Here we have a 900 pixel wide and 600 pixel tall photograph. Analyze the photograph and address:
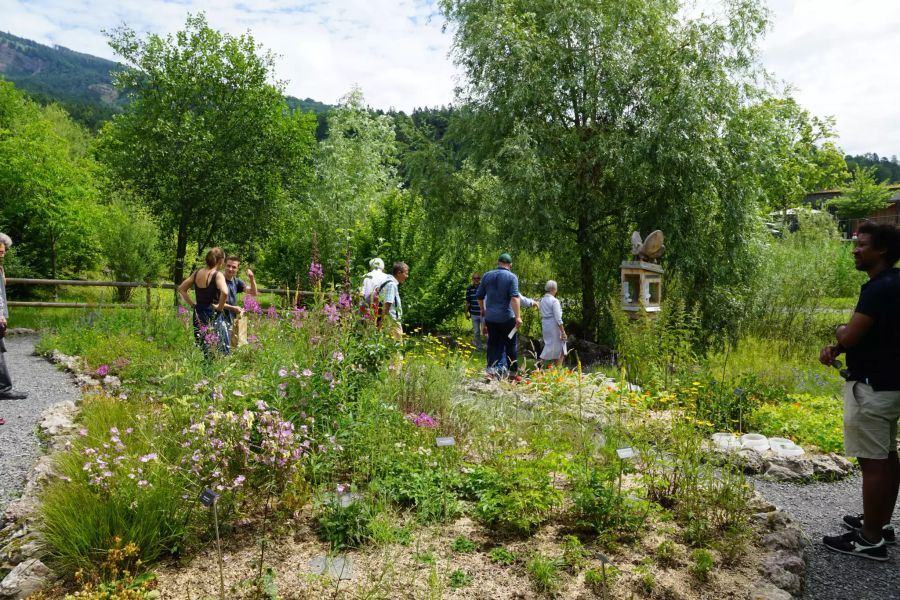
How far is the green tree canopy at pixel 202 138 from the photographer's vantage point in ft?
A: 57.7

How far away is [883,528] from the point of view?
3.78 metres

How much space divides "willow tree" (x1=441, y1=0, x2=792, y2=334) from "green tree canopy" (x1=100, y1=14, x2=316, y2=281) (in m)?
7.99

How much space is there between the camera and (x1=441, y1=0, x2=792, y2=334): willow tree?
41.5ft

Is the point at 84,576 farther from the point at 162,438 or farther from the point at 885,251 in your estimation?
the point at 885,251

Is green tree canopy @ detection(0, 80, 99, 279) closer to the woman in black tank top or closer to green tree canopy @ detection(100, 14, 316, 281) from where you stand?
green tree canopy @ detection(100, 14, 316, 281)

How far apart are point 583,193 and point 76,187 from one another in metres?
15.1

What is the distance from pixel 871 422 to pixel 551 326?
6005mm

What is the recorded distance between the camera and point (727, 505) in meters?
3.47

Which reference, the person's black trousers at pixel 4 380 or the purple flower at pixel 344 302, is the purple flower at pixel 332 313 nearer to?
the purple flower at pixel 344 302

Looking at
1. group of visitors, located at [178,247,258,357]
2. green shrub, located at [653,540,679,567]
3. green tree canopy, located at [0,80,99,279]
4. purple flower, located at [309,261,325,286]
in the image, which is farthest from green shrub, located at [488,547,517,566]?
green tree canopy, located at [0,80,99,279]

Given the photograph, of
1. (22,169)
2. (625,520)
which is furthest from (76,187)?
(625,520)

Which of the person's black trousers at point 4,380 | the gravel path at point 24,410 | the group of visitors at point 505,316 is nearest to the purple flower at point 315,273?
the gravel path at point 24,410

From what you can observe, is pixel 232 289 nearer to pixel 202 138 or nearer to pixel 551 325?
pixel 551 325

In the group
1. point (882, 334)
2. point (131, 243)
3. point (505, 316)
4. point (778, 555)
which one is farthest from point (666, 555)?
point (131, 243)
